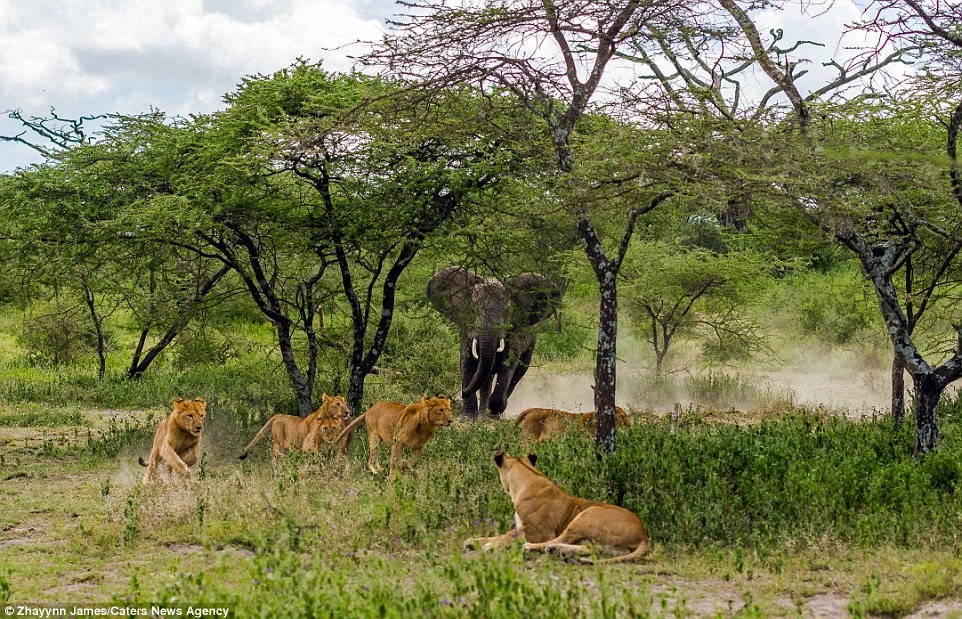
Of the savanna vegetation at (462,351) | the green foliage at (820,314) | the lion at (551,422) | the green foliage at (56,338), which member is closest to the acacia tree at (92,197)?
the savanna vegetation at (462,351)

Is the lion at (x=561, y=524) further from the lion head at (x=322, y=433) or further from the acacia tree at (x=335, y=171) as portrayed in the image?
the acacia tree at (x=335, y=171)

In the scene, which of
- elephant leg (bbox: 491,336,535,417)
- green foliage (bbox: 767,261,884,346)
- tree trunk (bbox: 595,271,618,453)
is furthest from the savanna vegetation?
green foliage (bbox: 767,261,884,346)

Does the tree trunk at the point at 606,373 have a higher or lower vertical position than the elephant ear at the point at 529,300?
lower

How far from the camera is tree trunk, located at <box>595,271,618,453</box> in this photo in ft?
37.1

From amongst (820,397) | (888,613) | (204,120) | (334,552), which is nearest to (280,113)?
(204,120)

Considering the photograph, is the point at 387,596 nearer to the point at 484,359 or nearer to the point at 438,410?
the point at 438,410

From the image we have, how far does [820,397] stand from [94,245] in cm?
1667

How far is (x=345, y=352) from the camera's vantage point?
739 inches

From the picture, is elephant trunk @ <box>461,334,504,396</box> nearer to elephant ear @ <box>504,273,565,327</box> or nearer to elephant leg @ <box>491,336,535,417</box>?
elephant leg @ <box>491,336,535,417</box>

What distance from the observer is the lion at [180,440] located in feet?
37.0

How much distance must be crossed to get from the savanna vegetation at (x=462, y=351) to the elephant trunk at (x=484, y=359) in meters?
1.73

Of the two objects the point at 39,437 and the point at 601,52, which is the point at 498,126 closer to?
the point at 601,52

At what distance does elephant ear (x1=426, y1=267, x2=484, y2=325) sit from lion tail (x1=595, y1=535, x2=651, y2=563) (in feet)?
34.8

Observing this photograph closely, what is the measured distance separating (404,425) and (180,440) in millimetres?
2399
